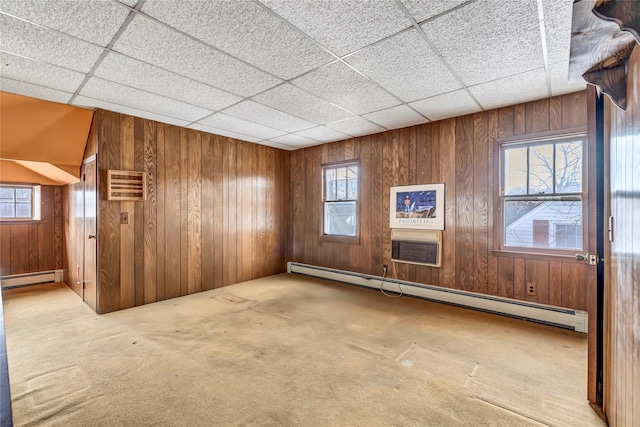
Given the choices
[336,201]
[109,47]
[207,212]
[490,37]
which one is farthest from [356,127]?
[109,47]

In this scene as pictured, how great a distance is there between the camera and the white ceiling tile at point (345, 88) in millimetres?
2697

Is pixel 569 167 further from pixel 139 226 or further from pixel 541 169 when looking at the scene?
pixel 139 226

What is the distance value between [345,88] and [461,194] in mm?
2110

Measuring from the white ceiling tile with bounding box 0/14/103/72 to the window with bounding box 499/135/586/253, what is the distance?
434 cm

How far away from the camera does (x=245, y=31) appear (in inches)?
81.4

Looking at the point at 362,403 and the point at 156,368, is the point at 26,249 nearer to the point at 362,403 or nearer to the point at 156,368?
the point at 156,368

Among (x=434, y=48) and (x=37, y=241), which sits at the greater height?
(x=434, y=48)

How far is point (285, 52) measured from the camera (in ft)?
7.66

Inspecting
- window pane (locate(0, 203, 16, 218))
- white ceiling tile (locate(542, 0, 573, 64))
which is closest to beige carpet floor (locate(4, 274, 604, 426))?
window pane (locate(0, 203, 16, 218))

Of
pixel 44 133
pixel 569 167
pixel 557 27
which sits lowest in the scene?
pixel 569 167

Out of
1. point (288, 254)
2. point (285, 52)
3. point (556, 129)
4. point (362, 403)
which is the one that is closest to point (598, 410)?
point (362, 403)

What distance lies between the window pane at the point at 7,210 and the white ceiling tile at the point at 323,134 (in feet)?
16.5

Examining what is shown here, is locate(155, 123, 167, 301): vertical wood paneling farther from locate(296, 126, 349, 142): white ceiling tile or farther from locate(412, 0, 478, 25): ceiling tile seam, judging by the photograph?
locate(412, 0, 478, 25): ceiling tile seam

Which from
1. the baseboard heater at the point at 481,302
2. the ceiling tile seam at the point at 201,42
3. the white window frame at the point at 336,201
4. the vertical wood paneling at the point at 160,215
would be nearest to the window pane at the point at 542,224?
the baseboard heater at the point at 481,302
